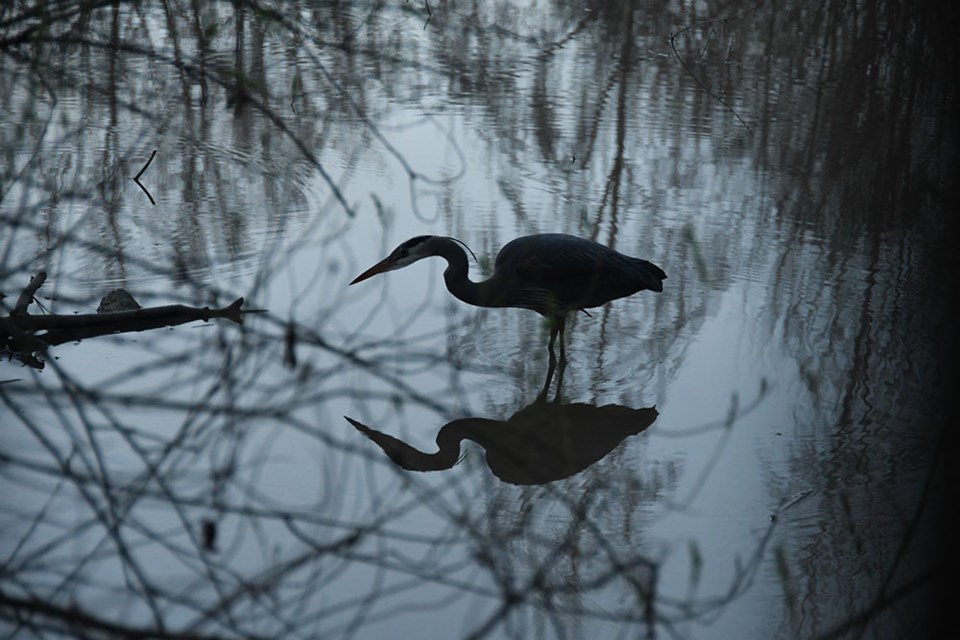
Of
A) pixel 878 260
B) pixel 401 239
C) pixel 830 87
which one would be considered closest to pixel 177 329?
pixel 401 239

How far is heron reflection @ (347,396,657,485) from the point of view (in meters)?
3.90

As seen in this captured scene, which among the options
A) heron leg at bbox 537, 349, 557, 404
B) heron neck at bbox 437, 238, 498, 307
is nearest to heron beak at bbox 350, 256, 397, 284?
heron neck at bbox 437, 238, 498, 307

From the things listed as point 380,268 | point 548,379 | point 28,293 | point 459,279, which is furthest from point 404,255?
point 28,293

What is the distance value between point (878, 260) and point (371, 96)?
12.1 ft

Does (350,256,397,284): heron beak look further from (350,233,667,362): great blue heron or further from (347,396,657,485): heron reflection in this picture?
(347,396,657,485): heron reflection

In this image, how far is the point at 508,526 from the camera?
351 cm

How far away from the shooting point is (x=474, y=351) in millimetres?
4648

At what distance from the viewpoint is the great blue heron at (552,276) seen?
4.60 meters

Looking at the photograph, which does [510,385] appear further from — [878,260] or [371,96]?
[371,96]

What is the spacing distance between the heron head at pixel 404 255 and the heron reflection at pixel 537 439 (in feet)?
2.89

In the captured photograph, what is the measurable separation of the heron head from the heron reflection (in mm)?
882

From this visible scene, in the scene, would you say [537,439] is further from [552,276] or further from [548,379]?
[552,276]

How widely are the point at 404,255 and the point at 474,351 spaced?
536 millimetres

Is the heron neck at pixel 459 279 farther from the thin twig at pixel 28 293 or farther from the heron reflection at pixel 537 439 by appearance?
the thin twig at pixel 28 293
